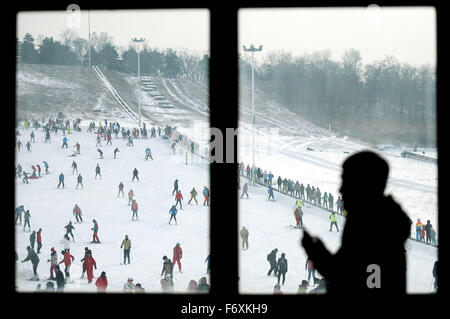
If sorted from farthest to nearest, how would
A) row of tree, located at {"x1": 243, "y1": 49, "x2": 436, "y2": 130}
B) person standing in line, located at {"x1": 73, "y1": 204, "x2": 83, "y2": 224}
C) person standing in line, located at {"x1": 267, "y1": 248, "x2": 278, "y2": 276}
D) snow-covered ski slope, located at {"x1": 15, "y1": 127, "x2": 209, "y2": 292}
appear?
1. person standing in line, located at {"x1": 73, "y1": 204, "x2": 83, "y2": 224}
2. snow-covered ski slope, located at {"x1": 15, "y1": 127, "x2": 209, "y2": 292}
3. person standing in line, located at {"x1": 267, "y1": 248, "x2": 278, "y2": 276}
4. row of tree, located at {"x1": 243, "y1": 49, "x2": 436, "y2": 130}

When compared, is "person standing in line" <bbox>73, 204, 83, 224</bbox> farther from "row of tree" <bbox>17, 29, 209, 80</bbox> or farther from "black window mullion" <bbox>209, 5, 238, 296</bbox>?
"black window mullion" <bbox>209, 5, 238, 296</bbox>

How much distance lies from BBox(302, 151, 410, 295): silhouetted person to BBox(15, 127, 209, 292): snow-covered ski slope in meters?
6.20

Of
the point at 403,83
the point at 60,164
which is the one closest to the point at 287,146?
the point at 60,164

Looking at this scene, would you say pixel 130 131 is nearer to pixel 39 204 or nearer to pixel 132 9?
pixel 39 204

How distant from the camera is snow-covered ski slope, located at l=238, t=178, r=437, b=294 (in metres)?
8.16

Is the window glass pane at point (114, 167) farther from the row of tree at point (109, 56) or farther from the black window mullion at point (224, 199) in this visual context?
the black window mullion at point (224, 199)

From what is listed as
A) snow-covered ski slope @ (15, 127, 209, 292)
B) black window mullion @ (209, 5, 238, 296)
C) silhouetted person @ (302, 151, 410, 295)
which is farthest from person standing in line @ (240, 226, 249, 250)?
silhouetted person @ (302, 151, 410, 295)

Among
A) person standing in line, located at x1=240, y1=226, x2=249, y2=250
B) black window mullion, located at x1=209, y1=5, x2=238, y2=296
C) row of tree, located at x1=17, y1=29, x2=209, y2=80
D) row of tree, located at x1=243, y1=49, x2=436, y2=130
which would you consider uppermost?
row of tree, located at x1=17, y1=29, x2=209, y2=80

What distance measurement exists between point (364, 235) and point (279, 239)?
1046 cm

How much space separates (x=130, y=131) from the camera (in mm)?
20266

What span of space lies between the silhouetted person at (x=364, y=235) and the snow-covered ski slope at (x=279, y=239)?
18.5 ft

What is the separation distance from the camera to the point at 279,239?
11445 millimetres

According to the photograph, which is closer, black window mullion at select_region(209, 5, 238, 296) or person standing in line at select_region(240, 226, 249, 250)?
black window mullion at select_region(209, 5, 238, 296)
